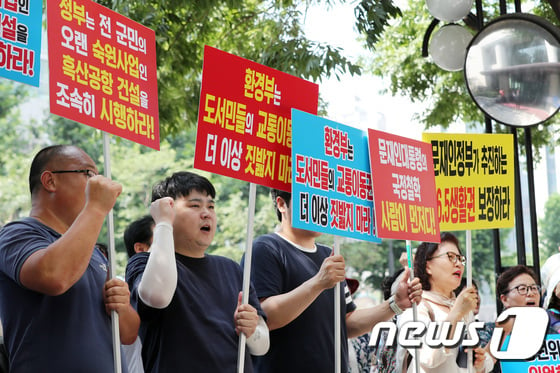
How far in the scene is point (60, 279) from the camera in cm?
246

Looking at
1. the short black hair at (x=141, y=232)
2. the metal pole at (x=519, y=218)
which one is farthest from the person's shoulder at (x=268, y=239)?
the metal pole at (x=519, y=218)

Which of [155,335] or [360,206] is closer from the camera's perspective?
[155,335]

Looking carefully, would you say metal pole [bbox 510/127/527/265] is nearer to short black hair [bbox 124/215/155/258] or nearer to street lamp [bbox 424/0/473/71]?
street lamp [bbox 424/0/473/71]

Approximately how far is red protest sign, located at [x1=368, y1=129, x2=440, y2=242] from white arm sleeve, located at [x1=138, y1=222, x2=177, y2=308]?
1.36 metres

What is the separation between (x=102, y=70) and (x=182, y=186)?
55 centimetres

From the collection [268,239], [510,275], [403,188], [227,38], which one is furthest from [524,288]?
[227,38]

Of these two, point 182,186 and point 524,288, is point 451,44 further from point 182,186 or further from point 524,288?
point 182,186

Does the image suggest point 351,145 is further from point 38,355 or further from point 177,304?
point 38,355

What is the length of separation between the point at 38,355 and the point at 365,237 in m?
1.82

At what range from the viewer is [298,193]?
3.53 metres

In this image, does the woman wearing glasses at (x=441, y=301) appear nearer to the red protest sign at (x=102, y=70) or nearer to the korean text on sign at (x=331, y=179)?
the korean text on sign at (x=331, y=179)

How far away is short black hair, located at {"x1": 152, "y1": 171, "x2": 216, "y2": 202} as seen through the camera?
322 centimetres

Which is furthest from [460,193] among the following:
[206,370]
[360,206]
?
[206,370]

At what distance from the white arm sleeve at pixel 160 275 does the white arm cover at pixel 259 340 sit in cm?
47
